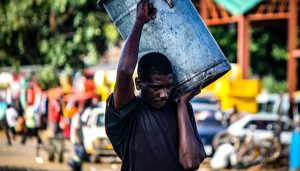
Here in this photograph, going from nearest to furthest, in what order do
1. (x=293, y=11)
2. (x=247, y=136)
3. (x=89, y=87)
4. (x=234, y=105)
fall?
(x=247, y=136)
(x=234, y=105)
(x=293, y=11)
(x=89, y=87)

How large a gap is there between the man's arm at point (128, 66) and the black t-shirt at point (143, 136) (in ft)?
0.20

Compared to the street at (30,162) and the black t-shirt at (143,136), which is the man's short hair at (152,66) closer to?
the black t-shirt at (143,136)

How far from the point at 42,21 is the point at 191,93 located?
84.1ft

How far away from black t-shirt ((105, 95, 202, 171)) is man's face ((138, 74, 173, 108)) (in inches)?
1.4

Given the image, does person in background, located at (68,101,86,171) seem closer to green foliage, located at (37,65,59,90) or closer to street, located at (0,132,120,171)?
street, located at (0,132,120,171)

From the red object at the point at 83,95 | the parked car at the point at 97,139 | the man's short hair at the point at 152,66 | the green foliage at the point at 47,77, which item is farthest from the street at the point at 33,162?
the man's short hair at the point at 152,66

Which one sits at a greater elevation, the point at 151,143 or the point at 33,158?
the point at 151,143

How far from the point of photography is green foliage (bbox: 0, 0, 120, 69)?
88.9ft

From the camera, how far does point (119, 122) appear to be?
3.65 meters

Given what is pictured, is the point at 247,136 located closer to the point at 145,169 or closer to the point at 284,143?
the point at 284,143

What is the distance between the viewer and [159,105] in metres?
3.72

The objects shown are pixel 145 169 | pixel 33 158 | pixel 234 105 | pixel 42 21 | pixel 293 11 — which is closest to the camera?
pixel 145 169

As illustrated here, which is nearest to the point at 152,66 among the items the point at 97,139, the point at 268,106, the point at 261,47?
the point at 97,139

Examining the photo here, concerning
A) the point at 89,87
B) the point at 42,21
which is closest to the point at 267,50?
the point at 89,87
